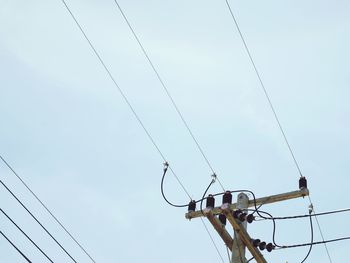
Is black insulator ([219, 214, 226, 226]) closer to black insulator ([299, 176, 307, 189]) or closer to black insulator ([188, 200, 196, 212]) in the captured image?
black insulator ([188, 200, 196, 212])

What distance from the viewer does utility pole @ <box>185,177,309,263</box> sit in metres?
10.7

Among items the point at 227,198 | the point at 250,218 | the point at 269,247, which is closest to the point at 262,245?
the point at 269,247

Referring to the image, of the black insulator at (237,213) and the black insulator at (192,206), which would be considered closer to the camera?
the black insulator at (237,213)

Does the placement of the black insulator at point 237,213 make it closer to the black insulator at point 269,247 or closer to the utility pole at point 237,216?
the utility pole at point 237,216

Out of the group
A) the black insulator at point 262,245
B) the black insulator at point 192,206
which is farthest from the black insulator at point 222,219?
the black insulator at point 262,245

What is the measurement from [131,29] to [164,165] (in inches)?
136

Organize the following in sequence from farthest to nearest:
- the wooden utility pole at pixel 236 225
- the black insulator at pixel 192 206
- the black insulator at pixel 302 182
→ the black insulator at pixel 192 206, the black insulator at pixel 302 182, the wooden utility pole at pixel 236 225

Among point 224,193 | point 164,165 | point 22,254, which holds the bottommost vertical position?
point 22,254

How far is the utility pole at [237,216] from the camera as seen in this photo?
10.7 metres

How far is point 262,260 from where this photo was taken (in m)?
10.8

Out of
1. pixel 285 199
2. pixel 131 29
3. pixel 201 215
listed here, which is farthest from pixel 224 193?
pixel 131 29

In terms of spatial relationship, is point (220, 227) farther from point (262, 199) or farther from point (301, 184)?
point (301, 184)

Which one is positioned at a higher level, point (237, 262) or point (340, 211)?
point (340, 211)

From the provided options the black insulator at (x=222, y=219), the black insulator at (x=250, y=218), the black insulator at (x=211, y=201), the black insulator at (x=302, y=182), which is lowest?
the black insulator at (x=222, y=219)
